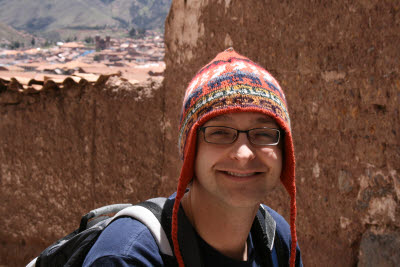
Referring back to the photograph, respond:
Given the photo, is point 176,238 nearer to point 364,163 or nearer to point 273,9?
point 364,163

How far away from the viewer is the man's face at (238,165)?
132 centimetres

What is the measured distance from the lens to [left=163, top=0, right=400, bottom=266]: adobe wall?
87.4 inches

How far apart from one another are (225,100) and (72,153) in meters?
2.76

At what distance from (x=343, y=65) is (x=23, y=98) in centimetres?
266

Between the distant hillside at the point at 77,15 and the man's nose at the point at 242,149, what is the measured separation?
75139mm

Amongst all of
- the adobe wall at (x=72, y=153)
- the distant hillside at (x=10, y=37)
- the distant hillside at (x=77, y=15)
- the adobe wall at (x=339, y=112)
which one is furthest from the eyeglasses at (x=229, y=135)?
the distant hillside at (x=77, y=15)

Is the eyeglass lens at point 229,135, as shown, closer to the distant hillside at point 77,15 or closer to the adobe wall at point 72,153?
the adobe wall at point 72,153

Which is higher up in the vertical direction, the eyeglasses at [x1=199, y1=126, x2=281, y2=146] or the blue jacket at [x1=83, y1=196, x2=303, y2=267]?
the eyeglasses at [x1=199, y1=126, x2=281, y2=146]

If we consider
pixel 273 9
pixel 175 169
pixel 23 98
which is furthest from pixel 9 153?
pixel 273 9

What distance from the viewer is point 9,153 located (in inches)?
157

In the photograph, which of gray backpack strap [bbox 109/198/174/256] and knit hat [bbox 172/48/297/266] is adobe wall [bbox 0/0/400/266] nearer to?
knit hat [bbox 172/48/297/266]

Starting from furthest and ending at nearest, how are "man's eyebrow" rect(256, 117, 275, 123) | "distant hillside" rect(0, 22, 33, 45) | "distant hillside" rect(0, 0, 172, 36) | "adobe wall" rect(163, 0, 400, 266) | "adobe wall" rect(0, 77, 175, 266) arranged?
"distant hillside" rect(0, 0, 172, 36) < "distant hillside" rect(0, 22, 33, 45) < "adobe wall" rect(0, 77, 175, 266) < "adobe wall" rect(163, 0, 400, 266) < "man's eyebrow" rect(256, 117, 275, 123)

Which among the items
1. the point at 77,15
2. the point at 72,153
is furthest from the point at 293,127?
the point at 77,15

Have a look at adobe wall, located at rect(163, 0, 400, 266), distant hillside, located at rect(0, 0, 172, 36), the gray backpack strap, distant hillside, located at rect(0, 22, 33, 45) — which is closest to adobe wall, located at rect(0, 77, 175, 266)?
adobe wall, located at rect(163, 0, 400, 266)
